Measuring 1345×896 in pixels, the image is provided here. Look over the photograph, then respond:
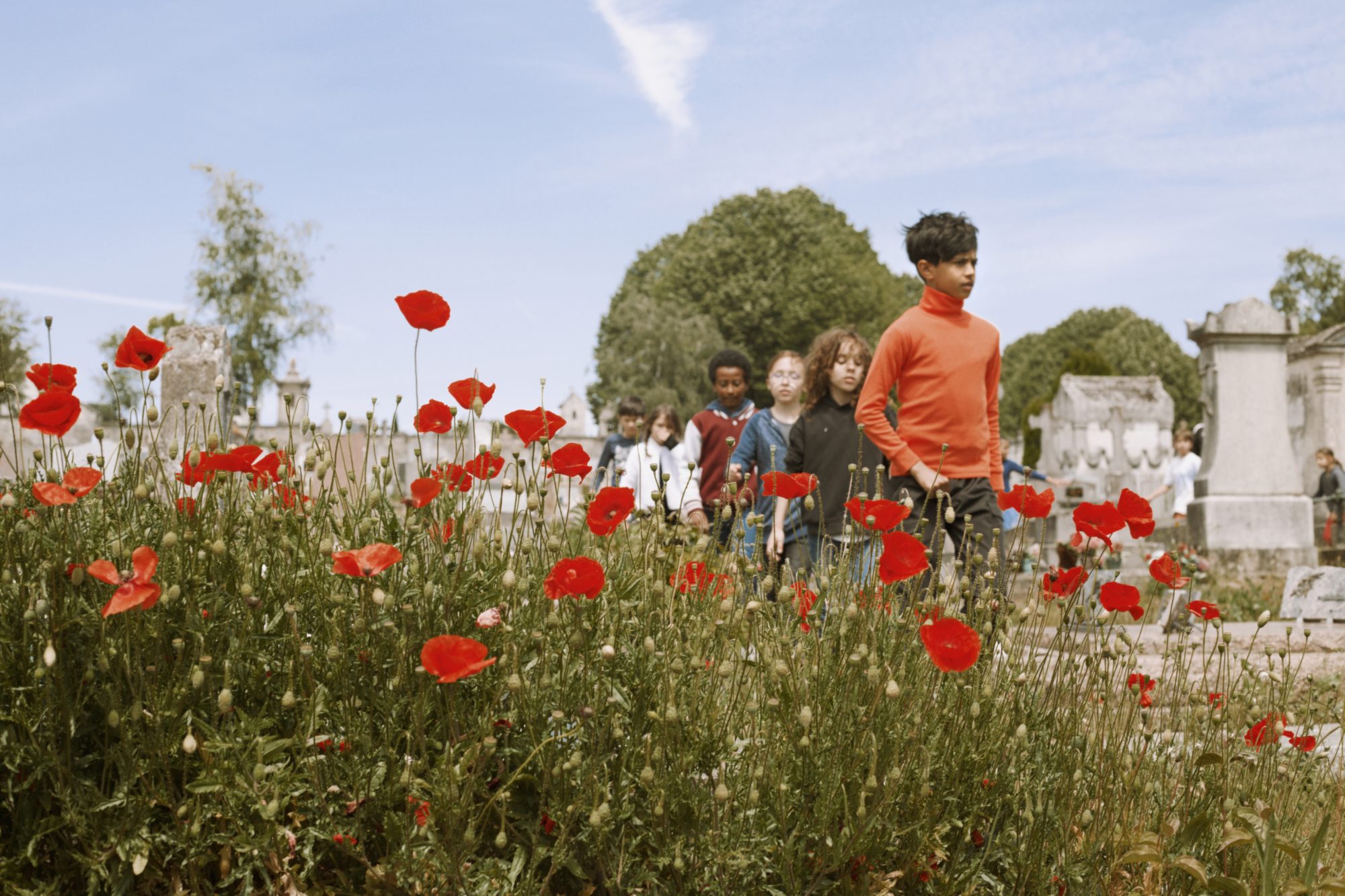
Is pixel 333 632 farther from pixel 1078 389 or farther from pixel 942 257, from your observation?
pixel 1078 389

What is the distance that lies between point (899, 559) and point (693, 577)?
2.29ft

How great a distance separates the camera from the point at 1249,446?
1258 cm

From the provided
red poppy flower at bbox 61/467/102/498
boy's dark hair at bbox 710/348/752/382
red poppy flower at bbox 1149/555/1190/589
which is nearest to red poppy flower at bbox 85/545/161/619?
red poppy flower at bbox 61/467/102/498

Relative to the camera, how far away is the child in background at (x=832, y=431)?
4.91 meters

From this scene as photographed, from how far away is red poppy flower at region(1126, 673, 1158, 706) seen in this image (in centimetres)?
288

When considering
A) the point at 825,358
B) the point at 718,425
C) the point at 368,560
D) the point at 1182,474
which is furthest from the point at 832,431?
the point at 1182,474

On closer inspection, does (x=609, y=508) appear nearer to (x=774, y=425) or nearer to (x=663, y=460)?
(x=774, y=425)

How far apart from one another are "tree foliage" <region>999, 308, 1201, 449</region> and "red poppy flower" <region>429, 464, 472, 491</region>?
49.4 meters

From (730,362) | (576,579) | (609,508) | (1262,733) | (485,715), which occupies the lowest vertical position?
(1262,733)

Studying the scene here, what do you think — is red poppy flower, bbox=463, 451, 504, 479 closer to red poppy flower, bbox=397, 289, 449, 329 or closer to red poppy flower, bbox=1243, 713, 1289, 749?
red poppy flower, bbox=397, 289, 449, 329

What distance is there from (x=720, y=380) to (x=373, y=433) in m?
Result: 3.91

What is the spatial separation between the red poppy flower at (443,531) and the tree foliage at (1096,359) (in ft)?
163

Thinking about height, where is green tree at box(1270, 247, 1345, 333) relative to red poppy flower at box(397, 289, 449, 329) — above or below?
above

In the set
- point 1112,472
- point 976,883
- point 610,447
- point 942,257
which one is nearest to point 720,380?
point 610,447
